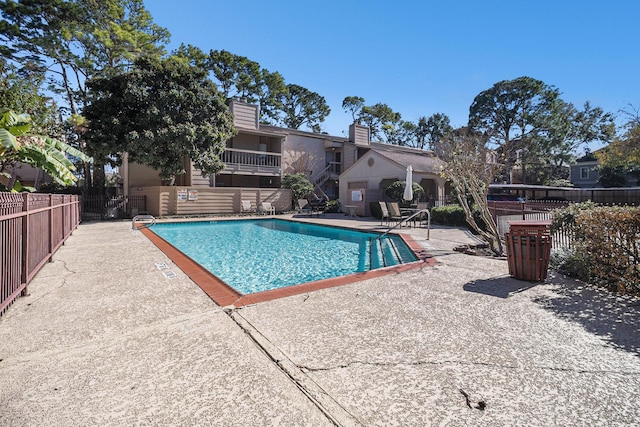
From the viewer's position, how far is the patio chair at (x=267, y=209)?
73.7 ft

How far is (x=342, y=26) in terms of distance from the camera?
49.4ft

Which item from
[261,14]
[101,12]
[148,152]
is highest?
[101,12]

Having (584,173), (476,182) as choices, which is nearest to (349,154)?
(476,182)

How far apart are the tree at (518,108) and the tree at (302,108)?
71.1 feet

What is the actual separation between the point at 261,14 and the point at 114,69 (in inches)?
621

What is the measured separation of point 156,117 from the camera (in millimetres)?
17453

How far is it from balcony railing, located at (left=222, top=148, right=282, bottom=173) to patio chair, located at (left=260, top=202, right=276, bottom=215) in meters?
3.42

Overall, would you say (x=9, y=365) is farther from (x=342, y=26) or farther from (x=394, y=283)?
(x=342, y=26)

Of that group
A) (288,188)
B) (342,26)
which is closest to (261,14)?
(342,26)

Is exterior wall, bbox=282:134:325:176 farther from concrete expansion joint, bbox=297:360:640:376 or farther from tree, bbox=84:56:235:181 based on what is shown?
concrete expansion joint, bbox=297:360:640:376

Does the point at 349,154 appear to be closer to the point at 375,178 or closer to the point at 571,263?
the point at 375,178

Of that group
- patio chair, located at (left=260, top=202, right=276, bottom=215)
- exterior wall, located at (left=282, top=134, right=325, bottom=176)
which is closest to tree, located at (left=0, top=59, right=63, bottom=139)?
patio chair, located at (left=260, top=202, right=276, bottom=215)

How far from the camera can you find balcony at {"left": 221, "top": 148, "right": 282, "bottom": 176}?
2331 centimetres

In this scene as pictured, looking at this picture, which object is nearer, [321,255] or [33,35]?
[321,255]
